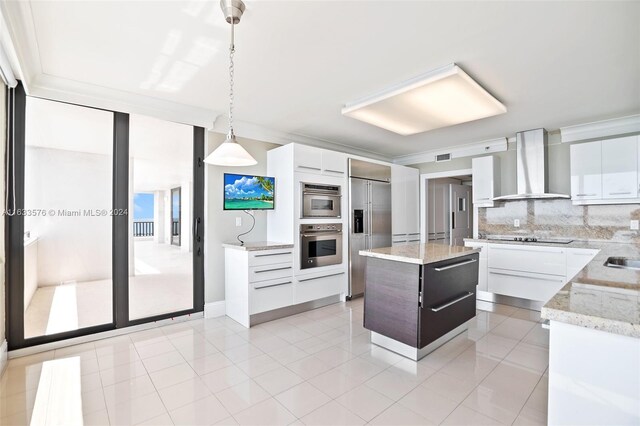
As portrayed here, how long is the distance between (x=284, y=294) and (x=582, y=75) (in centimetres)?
363

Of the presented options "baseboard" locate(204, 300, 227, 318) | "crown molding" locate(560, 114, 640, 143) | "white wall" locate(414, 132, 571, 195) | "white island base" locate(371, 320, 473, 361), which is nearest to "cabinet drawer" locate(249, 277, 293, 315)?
"baseboard" locate(204, 300, 227, 318)

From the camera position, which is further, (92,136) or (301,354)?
(92,136)

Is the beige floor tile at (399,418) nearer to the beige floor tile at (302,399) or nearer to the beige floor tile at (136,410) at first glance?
the beige floor tile at (302,399)

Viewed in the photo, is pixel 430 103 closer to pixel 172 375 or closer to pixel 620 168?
pixel 620 168

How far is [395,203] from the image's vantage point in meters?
5.21

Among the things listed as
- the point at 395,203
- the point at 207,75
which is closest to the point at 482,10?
the point at 207,75

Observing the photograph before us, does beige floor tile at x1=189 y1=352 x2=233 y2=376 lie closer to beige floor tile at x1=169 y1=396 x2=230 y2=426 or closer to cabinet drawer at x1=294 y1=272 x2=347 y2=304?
beige floor tile at x1=169 y1=396 x2=230 y2=426

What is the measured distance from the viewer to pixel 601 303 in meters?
1.12

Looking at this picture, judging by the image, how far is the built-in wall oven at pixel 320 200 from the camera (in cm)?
398

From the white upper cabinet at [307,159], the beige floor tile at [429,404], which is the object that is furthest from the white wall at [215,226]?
the beige floor tile at [429,404]

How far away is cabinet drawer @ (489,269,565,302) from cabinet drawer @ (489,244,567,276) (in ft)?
0.23

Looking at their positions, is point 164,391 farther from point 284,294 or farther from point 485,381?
point 485,381

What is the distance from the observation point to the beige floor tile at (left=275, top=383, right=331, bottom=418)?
1.94 metres

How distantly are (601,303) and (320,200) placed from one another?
324cm
